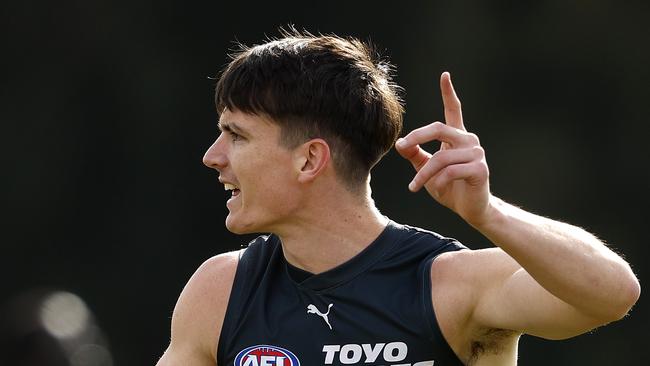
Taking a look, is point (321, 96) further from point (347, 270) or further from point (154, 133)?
point (154, 133)

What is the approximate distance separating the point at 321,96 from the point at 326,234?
0.43 m

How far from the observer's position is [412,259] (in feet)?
12.1

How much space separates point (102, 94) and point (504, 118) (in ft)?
7.53

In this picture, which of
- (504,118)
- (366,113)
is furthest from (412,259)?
(504,118)

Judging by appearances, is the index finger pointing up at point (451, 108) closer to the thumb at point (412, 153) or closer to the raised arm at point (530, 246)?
the raised arm at point (530, 246)

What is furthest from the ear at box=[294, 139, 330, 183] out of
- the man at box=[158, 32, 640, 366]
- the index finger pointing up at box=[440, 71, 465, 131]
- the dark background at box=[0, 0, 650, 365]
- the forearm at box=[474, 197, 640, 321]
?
the dark background at box=[0, 0, 650, 365]

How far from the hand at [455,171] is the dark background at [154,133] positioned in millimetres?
3714

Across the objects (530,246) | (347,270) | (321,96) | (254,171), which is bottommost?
(347,270)

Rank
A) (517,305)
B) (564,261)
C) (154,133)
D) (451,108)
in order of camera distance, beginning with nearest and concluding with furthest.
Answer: (564,261), (451,108), (517,305), (154,133)

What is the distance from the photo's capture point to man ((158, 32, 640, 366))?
3.53m

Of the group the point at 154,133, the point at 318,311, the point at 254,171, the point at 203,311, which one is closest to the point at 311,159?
the point at 254,171

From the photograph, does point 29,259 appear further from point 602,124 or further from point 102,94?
point 602,124

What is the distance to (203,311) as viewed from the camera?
12.3 ft

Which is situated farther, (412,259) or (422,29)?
(422,29)
